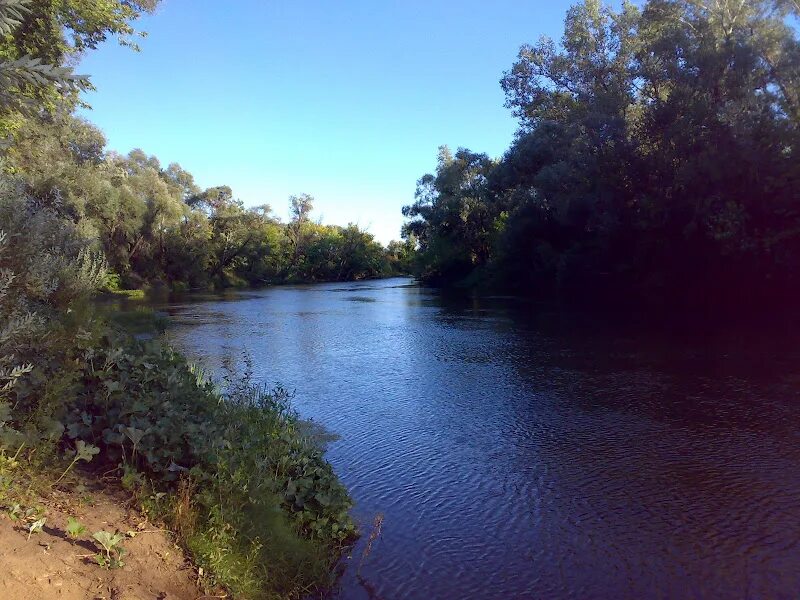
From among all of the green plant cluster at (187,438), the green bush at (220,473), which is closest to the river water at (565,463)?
the green bush at (220,473)

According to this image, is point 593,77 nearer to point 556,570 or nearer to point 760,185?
point 760,185

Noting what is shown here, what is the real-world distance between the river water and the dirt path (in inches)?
64.8

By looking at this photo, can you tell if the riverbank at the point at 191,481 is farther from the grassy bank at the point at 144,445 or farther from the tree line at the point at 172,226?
the tree line at the point at 172,226

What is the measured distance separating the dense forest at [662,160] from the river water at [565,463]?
8887 mm

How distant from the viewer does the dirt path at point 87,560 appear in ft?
10.2

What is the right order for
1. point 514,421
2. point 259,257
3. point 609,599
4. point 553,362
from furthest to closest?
point 259,257, point 553,362, point 514,421, point 609,599

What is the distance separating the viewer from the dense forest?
2323cm

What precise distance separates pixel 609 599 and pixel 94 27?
14.3 metres

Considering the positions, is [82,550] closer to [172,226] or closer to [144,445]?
[144,445]

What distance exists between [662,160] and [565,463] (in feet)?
77.0

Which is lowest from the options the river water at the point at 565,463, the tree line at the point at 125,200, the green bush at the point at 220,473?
the river water at the point at 565,463

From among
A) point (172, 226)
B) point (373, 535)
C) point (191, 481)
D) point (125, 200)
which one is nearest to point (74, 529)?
point (191, 481)

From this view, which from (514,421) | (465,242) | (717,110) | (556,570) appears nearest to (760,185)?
(717,110)

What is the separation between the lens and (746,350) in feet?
54.0
